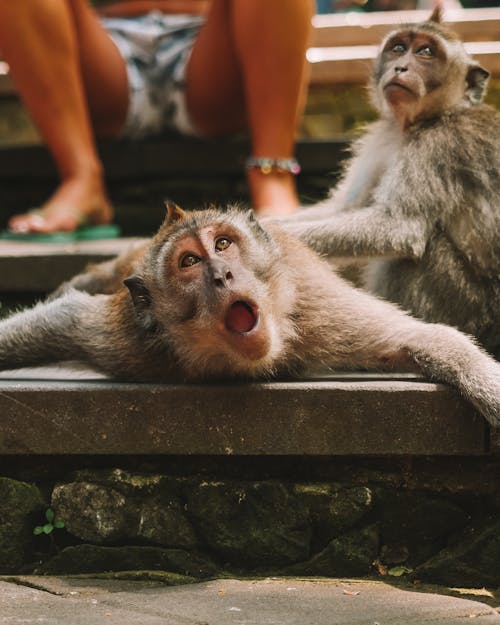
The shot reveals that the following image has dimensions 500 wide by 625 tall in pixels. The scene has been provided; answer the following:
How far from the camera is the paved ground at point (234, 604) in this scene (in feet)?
9.14

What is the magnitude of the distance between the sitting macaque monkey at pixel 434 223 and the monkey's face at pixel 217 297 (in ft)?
2.16

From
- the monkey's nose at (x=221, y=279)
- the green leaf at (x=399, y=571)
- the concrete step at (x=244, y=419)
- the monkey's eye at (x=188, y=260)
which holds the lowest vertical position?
the green leaf at (x=399, y=571)

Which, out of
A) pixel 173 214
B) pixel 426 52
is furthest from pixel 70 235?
pixel 426 52

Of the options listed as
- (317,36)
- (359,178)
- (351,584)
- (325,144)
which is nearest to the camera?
(351,584)

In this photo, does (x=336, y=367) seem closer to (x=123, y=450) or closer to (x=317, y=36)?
(x=123, y=450)

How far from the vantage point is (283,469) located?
337 cm

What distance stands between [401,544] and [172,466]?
78 cm

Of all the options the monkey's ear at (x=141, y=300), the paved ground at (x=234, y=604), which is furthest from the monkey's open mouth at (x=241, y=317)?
the paved ground at (x=234, y=604)

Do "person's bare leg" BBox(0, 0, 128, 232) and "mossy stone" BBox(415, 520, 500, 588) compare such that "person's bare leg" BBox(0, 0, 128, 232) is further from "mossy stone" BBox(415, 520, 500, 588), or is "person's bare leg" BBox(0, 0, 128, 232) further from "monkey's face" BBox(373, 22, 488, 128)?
"mossy stone" BBox(415, 520, 500, 588)

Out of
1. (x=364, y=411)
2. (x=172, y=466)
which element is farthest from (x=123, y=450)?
(x=364, y=411)

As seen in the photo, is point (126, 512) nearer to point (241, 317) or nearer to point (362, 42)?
point (241, 317)

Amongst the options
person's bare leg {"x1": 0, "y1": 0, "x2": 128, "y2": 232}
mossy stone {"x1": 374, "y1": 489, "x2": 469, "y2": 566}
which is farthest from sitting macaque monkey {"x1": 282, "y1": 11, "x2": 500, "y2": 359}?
person's bare leg {"x1": 0, "y1": 0, "x2": 128, "y2": 232}

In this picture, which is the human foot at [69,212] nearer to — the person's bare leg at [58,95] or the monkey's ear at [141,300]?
the person's bare leg at [58,95]

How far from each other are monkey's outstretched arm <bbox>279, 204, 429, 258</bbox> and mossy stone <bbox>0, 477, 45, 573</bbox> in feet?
4.62
